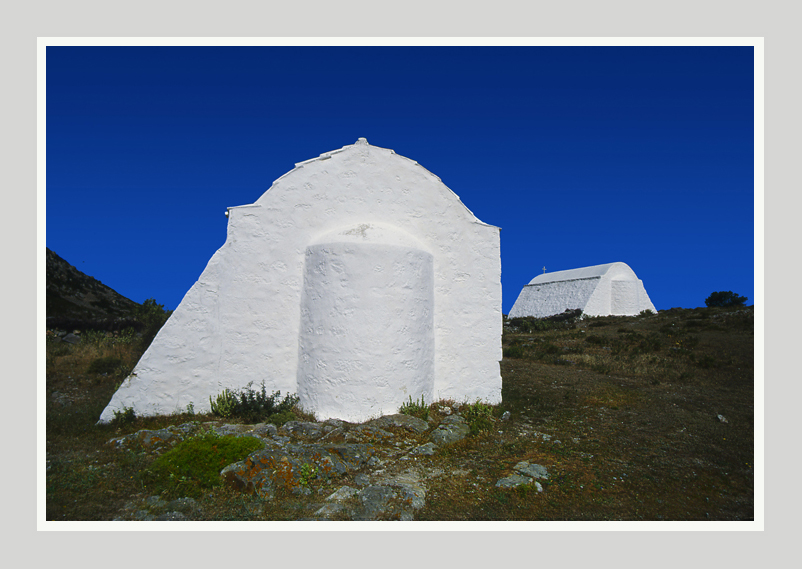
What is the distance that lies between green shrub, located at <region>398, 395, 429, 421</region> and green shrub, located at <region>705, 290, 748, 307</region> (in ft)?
128

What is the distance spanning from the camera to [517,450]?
281 inches

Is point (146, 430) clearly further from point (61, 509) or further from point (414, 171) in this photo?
point (414, 171)

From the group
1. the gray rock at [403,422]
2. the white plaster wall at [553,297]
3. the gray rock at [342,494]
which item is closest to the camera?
the gray rock at [342,494]

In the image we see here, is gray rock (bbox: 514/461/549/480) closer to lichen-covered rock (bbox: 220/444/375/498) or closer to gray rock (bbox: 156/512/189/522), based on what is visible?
lichen-covered rock (bbox: 220/444/375/498)

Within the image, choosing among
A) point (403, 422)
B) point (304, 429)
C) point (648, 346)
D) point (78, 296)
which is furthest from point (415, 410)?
point (78, 296)

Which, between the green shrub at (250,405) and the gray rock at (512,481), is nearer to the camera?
the gray rock at (512,481)

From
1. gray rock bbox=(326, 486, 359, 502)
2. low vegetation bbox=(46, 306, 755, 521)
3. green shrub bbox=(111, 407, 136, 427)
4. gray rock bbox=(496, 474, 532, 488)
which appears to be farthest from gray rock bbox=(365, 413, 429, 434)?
green shrub bbox=(111, 407, 136, 427)

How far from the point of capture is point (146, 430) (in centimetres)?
685

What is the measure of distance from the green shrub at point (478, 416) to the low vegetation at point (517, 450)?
0.03m

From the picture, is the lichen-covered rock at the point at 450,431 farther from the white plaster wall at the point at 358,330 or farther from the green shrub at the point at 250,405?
the green shrub at the point at 250,405

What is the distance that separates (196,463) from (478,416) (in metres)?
5.02

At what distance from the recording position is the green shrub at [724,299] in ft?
121

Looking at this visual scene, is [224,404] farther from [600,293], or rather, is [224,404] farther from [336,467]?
[600,293]

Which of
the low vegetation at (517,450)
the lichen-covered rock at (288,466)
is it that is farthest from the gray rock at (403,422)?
the lichen-covered rock at (288,466)
